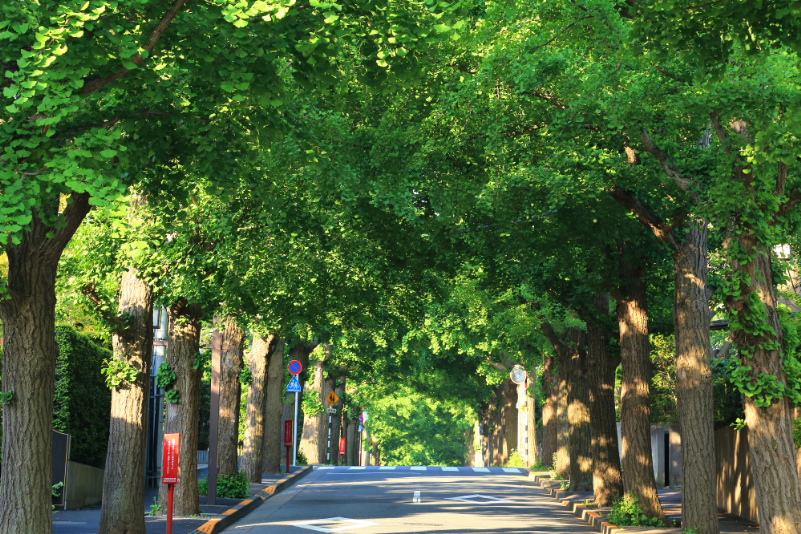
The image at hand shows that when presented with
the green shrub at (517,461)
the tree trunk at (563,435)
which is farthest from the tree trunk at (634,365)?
the green shrub at (517,461)

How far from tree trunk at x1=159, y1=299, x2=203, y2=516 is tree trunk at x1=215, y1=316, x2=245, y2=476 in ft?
12.7

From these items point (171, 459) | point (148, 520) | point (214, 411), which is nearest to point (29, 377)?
point (171, 459)

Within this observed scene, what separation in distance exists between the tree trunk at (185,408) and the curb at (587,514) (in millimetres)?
7575

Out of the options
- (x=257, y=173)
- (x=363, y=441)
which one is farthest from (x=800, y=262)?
(x=363, y=441)

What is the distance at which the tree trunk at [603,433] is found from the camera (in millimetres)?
19156

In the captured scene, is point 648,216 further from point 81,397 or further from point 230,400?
point 81,397

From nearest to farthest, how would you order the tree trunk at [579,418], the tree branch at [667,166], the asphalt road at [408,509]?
the tree branch at [667,166], the asphalt road at [408,509], the tree trunk at [579,418]

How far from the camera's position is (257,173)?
11.6 meters

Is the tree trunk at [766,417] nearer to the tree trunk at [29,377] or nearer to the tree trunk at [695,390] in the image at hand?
the tree trunk at [695,390]

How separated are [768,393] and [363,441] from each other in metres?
70.3

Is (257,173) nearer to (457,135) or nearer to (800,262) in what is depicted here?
(457,135)

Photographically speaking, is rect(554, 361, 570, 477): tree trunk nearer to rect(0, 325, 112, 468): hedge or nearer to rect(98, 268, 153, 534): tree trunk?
rect(0, 325, 112, 468): hedge

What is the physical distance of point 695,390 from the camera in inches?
531

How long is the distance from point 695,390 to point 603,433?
6.20 metres
